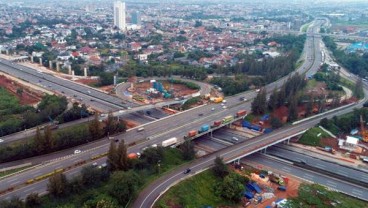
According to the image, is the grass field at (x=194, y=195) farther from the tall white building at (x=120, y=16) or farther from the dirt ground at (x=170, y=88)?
the tall white building at (x=120, y=16)

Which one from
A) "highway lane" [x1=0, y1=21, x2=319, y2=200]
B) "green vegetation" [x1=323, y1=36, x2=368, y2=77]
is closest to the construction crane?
"highway lane" [x1=0, y1=21, x2=319, y2=200]

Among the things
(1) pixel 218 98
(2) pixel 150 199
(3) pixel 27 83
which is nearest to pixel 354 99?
(1) pixel 218 98

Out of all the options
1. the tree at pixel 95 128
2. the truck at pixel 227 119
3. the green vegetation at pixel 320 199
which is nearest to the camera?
the green vegetation at pixel 320 199

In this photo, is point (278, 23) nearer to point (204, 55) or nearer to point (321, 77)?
point (204, 55)

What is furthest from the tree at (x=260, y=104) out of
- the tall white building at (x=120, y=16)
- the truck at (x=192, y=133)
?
the tall white building at (x=120, y=16)

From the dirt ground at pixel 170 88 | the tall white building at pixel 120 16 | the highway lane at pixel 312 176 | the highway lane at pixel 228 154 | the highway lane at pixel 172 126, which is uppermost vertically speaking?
the tall white building at pixel 120 16

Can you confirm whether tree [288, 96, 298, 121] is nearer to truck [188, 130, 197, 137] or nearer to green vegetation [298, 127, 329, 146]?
green vegetation [298, 127, 329, 146]

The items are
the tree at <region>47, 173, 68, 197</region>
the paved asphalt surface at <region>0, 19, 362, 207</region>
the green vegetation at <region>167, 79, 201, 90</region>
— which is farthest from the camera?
the green vegetation at <region>167, 79, 201, 90</region>

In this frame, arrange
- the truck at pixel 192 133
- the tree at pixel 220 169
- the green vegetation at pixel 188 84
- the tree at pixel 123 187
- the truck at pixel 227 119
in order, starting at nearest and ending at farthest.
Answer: the tree at pixel 123 187, the tree at pixel 220 169, the truck at pixel 192 133, the truck at pixel 227 119, the green vegetation at pixel 188 84
